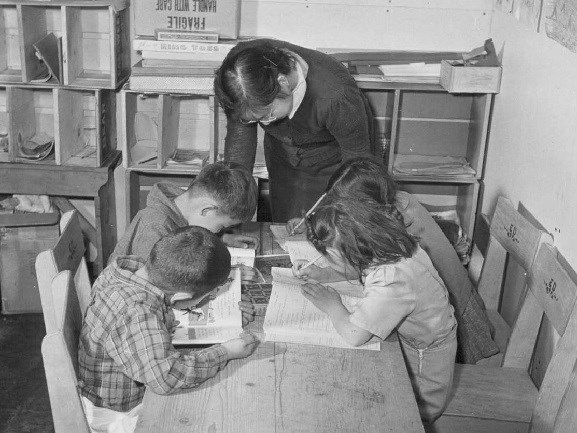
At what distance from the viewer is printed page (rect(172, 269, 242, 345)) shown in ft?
5.93

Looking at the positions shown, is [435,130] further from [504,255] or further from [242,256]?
[242,256]

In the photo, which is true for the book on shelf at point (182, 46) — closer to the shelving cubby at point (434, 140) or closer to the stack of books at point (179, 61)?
the stack of books at point (179, 61)

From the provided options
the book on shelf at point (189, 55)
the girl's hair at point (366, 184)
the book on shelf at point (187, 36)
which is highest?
the book on shelf at point (187, 36)

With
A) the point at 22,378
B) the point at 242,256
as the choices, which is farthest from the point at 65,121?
the point at 242,256

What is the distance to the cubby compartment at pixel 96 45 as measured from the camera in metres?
3.44

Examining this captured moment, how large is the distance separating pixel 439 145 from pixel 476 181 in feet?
1.33

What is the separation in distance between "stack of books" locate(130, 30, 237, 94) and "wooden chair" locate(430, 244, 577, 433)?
5.35ft

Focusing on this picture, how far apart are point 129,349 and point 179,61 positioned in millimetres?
1983

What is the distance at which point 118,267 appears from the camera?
5.96ft

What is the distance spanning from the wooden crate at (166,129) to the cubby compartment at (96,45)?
6.1 inches

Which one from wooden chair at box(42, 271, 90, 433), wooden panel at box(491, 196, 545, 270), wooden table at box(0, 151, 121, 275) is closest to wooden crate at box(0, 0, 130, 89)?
wooden table at box(0, 151, 121, 275)

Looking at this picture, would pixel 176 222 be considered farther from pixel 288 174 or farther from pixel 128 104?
pixel 128 104

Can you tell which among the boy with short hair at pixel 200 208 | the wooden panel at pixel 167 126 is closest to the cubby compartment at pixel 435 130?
the wooden panel at pixel 167 126

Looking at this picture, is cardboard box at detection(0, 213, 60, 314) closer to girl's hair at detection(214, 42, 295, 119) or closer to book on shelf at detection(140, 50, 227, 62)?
book on shelf at detection(140, 50, 227, 62)
